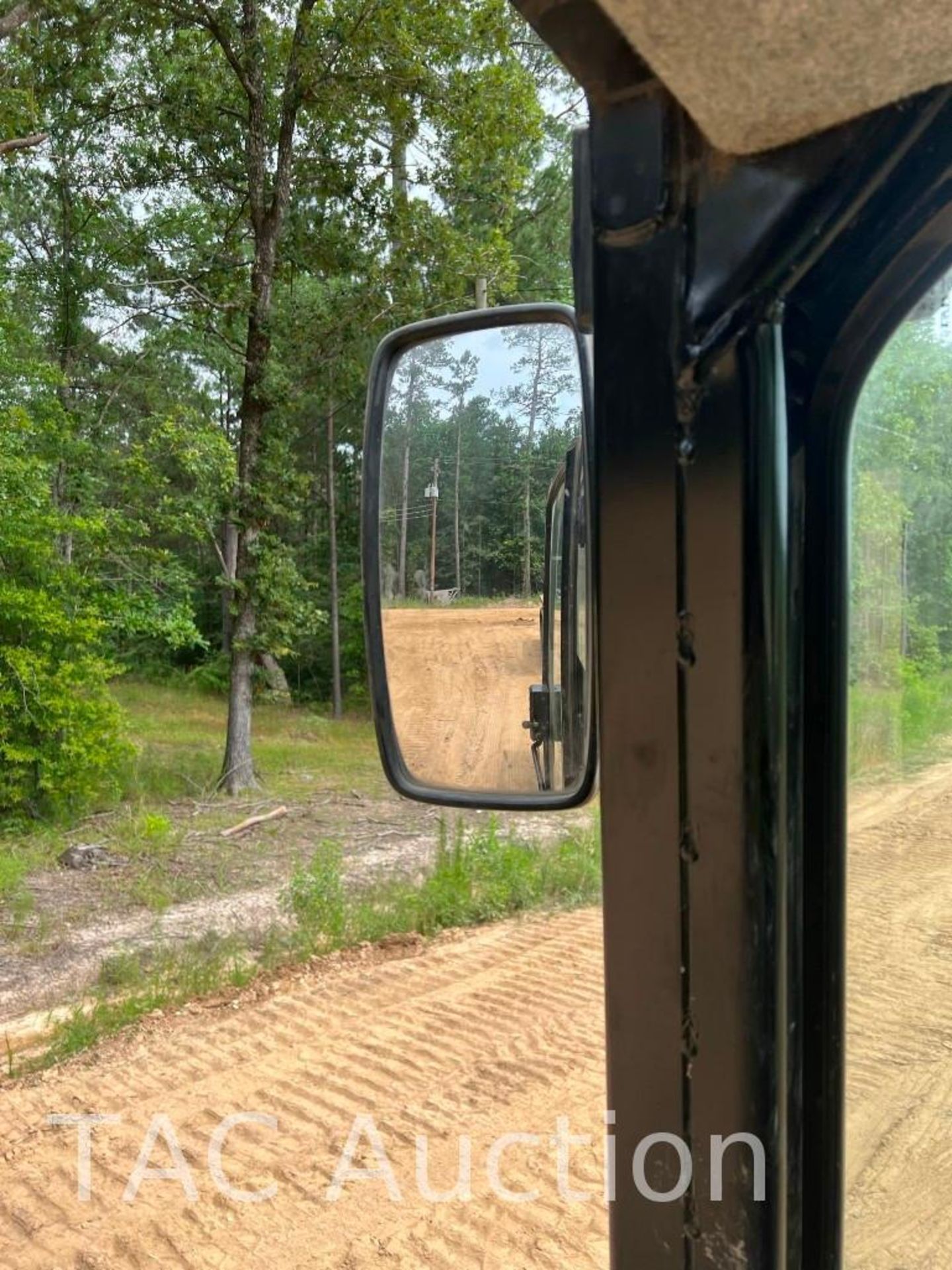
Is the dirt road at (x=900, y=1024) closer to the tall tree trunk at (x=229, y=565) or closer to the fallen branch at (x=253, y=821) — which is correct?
the fallen branch at (x=253, y=821)

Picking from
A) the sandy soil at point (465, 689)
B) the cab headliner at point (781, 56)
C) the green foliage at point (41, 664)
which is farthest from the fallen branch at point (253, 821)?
the cab headliner at point (781, 56)

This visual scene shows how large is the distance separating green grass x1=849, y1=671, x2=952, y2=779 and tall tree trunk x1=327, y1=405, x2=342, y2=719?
20476 millimetres

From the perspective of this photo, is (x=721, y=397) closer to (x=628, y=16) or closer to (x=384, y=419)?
(x=628, y=16)

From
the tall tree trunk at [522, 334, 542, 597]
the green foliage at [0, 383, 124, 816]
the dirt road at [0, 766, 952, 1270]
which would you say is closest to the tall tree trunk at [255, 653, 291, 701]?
the green foliage at [0, 383, 124, 816]

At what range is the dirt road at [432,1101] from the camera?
2.89ft

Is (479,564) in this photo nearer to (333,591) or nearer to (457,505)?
(457,505)

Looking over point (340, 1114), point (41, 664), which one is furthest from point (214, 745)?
point (340, 1114)

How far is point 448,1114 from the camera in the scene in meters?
3.95

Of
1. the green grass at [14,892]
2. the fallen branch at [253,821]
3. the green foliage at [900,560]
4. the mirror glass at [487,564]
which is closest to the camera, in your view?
the green foliage at [900,560]

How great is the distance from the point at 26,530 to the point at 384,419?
353 inches

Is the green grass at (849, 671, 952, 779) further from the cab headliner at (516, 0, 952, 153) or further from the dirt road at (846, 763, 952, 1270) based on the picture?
the cab headliner at (516, 0, 952, 153)

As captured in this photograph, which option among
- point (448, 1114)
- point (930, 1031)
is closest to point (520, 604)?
point (930, 1031)

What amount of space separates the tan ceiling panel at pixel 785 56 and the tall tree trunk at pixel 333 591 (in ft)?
67.4

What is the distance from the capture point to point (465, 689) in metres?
1.46
